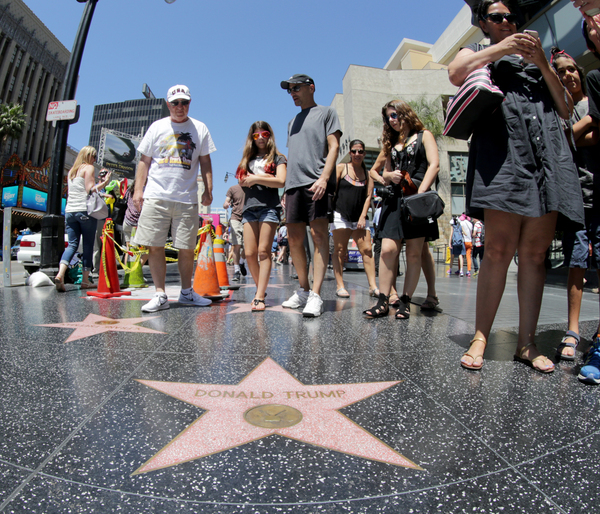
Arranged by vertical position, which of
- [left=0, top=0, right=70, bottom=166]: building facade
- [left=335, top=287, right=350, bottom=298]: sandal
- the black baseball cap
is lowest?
[left=335, top=287, right=350, bottom=298]: sandal

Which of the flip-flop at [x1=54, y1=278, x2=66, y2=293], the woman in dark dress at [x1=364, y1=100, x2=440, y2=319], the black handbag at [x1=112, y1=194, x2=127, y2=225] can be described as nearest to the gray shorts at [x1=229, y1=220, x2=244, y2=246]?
the black handbag at [x1=112, y1=194, x2=127, y2=225]

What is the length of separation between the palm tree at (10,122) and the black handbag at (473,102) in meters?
49.0

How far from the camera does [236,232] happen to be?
834 cm

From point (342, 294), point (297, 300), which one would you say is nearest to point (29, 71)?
point (342, 294)

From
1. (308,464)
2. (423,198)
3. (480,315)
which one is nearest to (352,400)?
(308,464)

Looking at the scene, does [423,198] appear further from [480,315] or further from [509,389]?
[509,389]

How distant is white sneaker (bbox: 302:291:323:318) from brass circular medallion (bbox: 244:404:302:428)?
6.50 feet

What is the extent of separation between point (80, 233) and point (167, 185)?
9.15ft

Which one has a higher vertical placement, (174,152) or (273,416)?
(174,152)

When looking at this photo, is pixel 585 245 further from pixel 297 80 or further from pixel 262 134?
pixel 262 134

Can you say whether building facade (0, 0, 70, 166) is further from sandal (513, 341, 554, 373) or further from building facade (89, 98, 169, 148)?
building facade (89, 98, 169, 148)

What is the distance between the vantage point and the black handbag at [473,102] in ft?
6.53

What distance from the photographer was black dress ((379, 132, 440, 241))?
11.9 feet

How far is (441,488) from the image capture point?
40.9 inches
